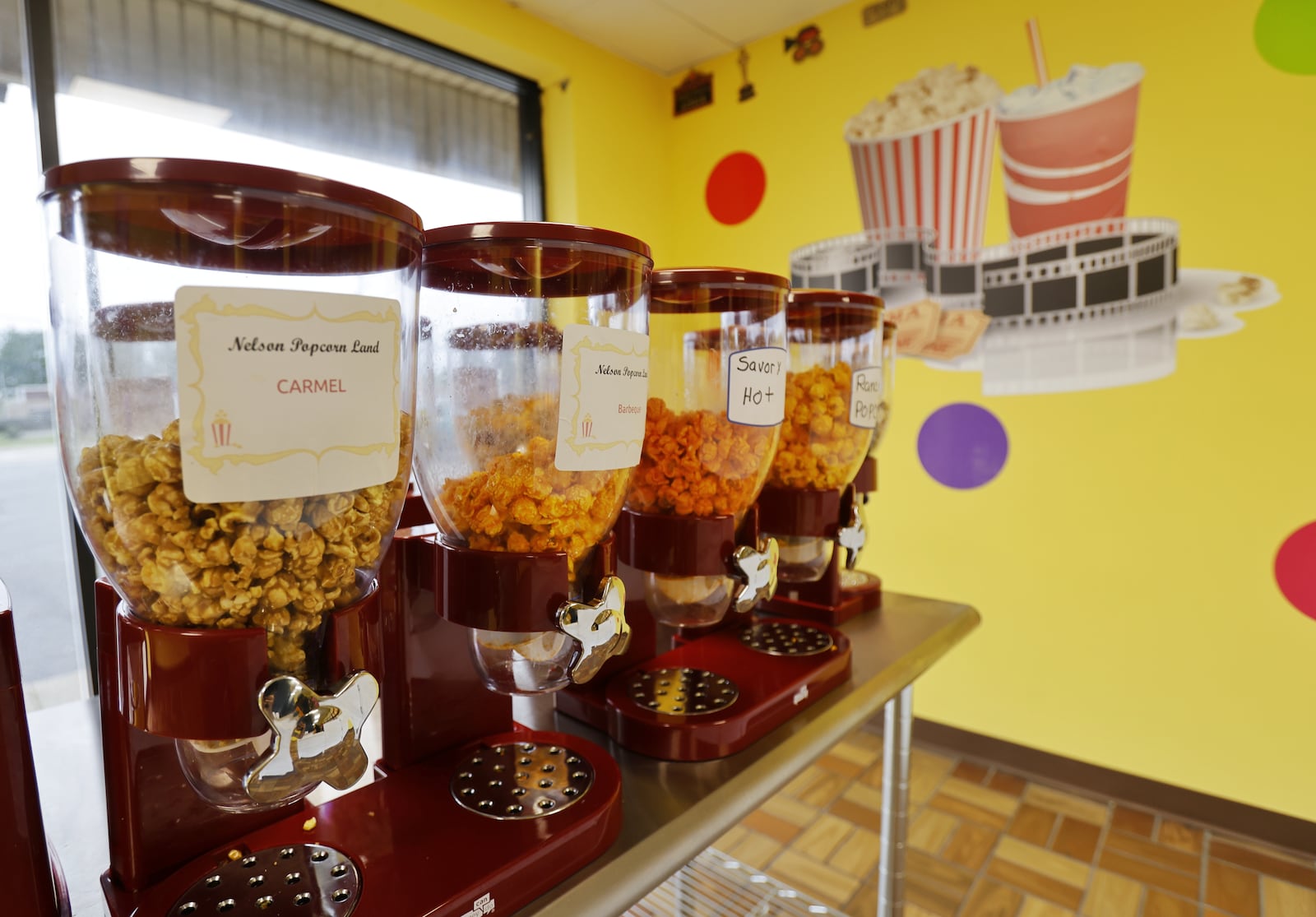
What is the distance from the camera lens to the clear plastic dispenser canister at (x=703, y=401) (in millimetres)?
659

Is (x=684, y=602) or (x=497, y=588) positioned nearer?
(x=497, y=588)

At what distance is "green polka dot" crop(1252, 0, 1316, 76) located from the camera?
158 cm

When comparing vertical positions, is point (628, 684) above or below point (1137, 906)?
above

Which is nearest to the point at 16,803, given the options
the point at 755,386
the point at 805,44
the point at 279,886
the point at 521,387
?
the point at 279,886

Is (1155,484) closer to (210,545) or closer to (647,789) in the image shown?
(647,789)

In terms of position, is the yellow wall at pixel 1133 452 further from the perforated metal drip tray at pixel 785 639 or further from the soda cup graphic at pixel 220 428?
the soda cup graphic at pixel 220 428

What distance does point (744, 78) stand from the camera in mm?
2582

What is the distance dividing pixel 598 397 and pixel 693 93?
2.63 m

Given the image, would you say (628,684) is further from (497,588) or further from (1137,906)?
(1137,906)

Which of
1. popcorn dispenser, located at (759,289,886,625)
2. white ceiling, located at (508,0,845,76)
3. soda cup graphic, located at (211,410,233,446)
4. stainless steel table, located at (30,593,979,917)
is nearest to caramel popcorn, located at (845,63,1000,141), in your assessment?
white ceiling, located at (508,0,845,76)

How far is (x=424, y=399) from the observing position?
0.51 meters

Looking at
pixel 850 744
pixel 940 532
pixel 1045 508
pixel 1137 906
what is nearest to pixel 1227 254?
pixel 1045 508

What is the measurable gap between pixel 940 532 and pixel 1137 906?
3.31 ft

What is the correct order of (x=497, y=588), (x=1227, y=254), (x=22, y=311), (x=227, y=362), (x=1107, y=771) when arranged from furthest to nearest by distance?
(x=1107, y=771) → (x=1227, y=254) → (x=22, y=311) → (x=497, y=588) → (x=227, y=362)
